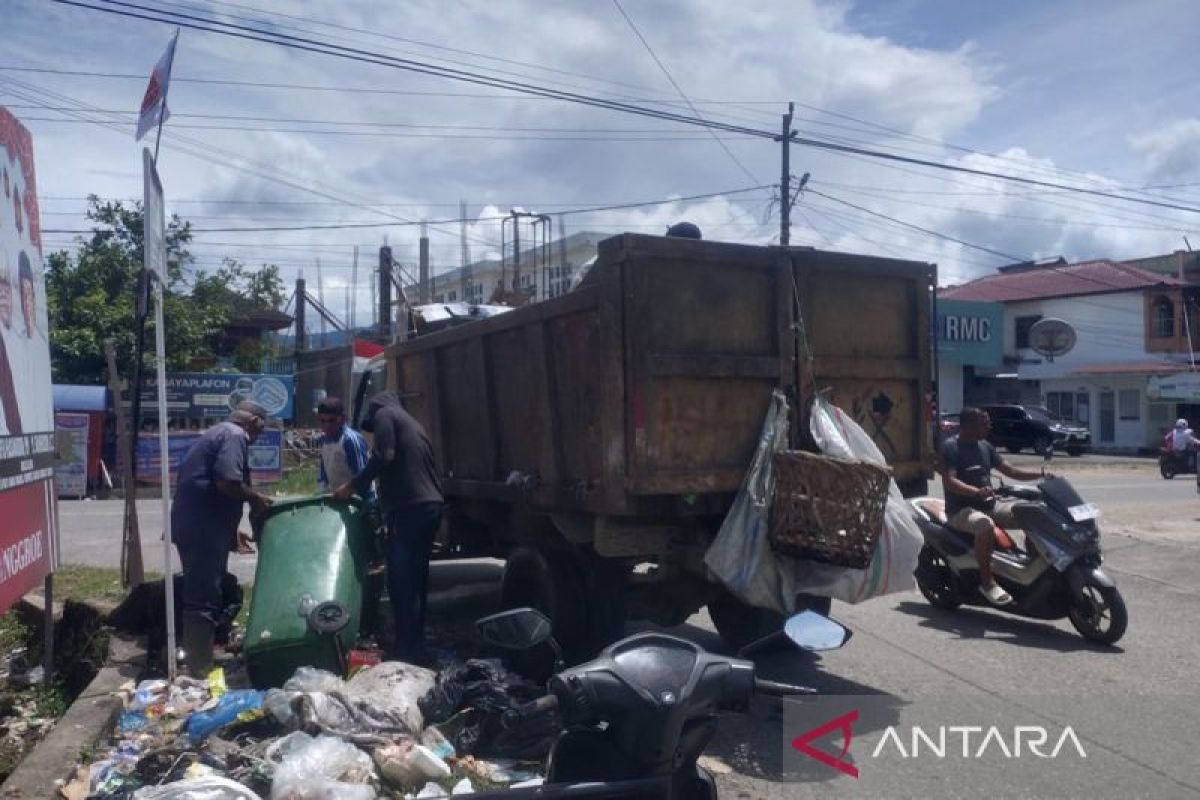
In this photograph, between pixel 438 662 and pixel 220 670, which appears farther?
pixel 438 662

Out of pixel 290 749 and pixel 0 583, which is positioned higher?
pixel 0 583

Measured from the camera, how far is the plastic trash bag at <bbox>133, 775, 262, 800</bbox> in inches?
148

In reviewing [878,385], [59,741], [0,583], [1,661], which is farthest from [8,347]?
[878,385]

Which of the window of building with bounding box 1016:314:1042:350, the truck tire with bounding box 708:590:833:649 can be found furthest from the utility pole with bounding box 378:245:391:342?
the window of building with bounding box 1016:314:1042:350

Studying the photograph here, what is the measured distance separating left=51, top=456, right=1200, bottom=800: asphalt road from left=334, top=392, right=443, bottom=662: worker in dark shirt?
1741 millimetres

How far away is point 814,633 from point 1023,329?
4664 cm

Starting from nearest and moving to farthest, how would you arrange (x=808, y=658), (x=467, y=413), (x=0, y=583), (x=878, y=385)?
(x=0, y=583)
(x=878, y=385)
(x=808, y=658)
(x=467, y=413)

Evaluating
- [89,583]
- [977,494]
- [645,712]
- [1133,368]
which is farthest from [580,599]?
[1133,368]

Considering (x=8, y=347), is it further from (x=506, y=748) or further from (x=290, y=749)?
(x=506, y=748)

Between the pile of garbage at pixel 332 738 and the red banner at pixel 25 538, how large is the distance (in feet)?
2.65

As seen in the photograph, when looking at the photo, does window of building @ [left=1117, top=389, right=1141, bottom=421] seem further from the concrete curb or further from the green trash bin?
the concrete curb

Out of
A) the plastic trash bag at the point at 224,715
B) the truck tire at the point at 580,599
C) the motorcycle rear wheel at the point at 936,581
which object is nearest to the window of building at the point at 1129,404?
the motorcycle rear wheel at the point at 936,581

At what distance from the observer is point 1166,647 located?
743 cm

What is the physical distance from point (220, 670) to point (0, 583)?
1.58 meters
